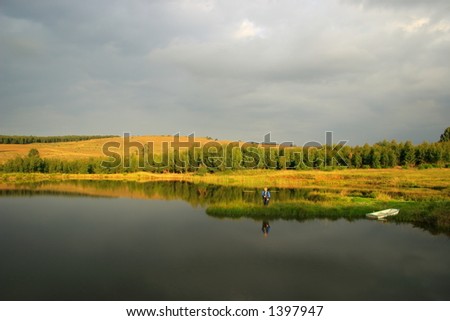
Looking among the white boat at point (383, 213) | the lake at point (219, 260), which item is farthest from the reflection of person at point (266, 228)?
the white boat at point (383, 213)

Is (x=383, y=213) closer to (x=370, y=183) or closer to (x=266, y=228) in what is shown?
(x=266, y=228)

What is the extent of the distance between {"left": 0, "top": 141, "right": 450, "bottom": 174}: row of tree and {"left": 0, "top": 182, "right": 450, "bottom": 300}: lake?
2497 inches

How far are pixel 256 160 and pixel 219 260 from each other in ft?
273

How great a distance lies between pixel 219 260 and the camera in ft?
57.2

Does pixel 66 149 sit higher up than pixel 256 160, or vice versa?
pixel 66 149

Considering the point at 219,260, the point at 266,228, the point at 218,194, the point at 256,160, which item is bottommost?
the point at 219,260

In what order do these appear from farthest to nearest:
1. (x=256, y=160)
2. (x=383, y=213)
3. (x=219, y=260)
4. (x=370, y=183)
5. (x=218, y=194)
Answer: (x=256, y=160)
(x=370, y=183)
(x=218, y=194)
(x=383, y=213)
(x=219, y=260)

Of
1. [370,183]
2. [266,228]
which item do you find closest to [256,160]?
[370,183]

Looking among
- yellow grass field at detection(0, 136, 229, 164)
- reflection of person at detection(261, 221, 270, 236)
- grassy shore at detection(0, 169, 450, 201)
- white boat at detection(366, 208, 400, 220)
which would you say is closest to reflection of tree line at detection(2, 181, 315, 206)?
grassy shore at detection(0, 169, 450, 201)

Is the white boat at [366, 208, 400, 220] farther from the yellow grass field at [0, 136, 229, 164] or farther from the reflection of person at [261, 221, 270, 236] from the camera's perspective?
the yellow grass field at [0, 136, 229, 164]

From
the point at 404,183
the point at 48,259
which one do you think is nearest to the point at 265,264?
the point at 48,259

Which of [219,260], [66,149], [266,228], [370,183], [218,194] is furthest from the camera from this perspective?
[66,149]
